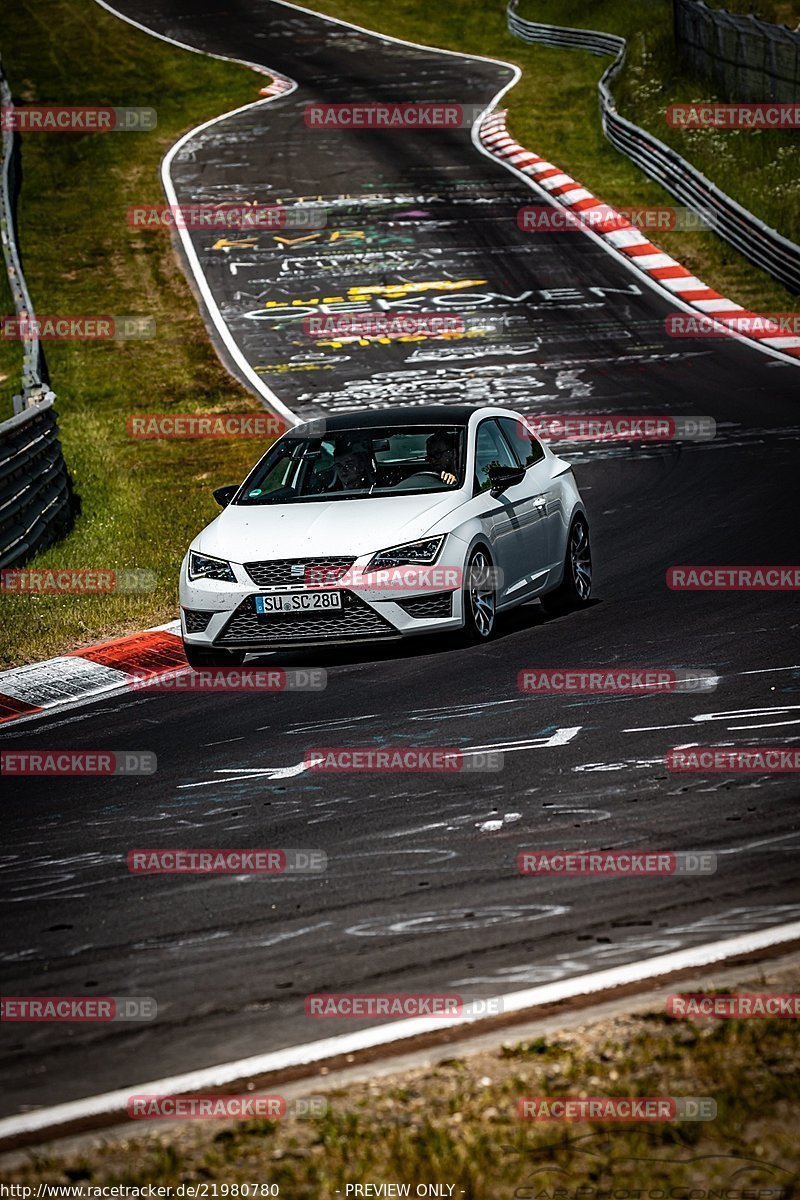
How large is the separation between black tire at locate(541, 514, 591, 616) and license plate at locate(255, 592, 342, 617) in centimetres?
241

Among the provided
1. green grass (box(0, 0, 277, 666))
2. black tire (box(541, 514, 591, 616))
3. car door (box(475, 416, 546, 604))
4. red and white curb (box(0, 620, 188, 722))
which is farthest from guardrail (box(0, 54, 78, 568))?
black tire (box(541, 514, 591, 616))

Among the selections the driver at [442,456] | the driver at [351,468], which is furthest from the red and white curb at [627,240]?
the driver at [351,468]

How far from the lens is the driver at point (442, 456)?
38.9 ft

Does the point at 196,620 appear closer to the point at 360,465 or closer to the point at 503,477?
the point at 360,465

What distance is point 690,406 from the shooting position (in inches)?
837

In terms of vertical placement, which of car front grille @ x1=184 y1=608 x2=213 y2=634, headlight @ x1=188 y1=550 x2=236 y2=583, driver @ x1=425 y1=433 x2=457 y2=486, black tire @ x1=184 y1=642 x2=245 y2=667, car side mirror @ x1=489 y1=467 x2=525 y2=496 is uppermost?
driver @ x1=425 y1=433 x2=457 y2=486

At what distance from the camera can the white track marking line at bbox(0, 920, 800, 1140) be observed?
16.6 feet

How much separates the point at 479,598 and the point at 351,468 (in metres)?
1.43

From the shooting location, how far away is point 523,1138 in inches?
184

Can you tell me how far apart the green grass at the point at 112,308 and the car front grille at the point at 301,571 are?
2.31 meters

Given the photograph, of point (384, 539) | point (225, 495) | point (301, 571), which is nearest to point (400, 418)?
point (225, 495)

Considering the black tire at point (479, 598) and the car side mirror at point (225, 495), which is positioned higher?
the car side mirror at point (225, 495)

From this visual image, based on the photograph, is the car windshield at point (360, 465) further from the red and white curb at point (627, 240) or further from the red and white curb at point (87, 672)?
the red and white curb at point (627, 240)

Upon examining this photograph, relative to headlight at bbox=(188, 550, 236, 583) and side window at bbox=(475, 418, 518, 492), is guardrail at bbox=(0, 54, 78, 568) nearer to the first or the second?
headlight at bbox=(188, 550, 236, 583)
